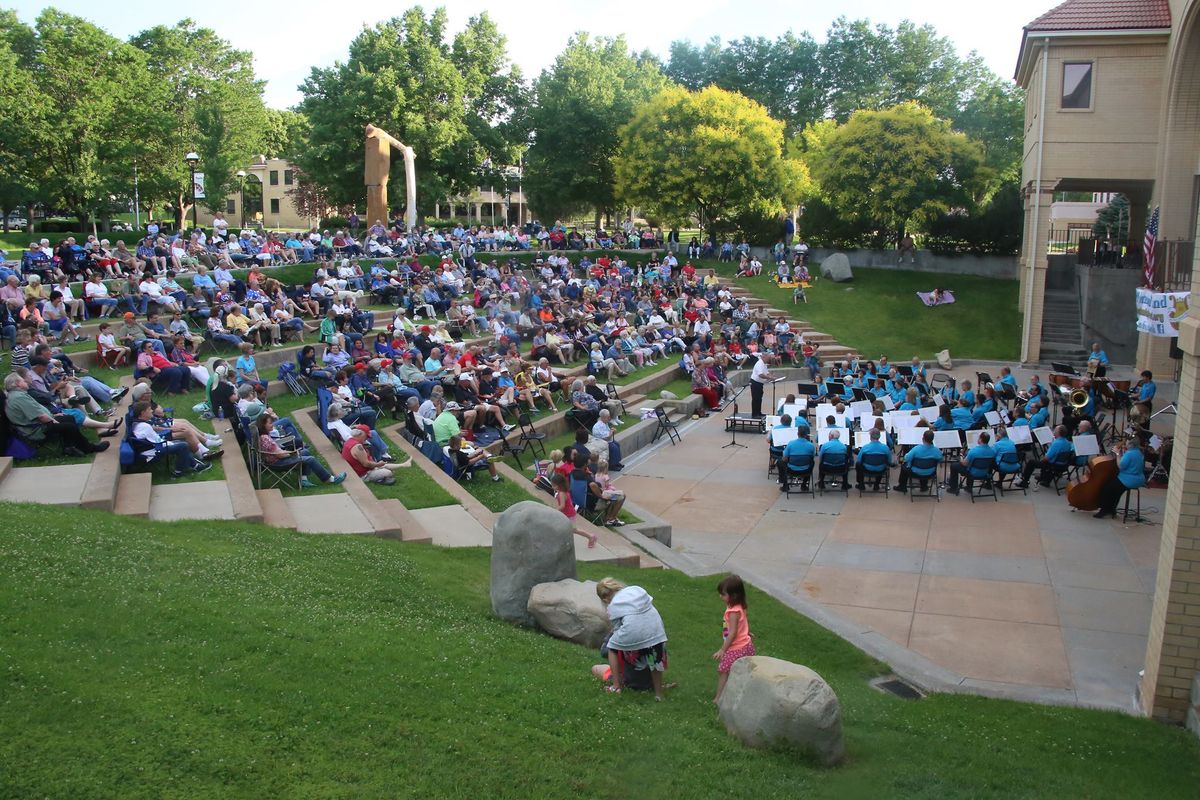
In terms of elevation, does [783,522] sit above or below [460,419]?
below

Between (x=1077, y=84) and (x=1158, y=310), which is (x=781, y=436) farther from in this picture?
(x=1077, y=84)

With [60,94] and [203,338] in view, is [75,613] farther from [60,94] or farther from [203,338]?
[60,94]

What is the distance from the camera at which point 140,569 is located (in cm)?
825

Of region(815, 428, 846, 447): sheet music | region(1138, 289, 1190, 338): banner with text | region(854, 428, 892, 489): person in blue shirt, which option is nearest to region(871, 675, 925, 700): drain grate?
region(854, 428, 892, 489): person in blue shirt

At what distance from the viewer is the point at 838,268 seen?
40.7 meters

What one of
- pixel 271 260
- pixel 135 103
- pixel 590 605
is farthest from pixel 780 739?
pixel 135 103

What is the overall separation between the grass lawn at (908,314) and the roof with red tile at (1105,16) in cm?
999

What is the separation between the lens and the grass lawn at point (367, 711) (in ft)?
19.1

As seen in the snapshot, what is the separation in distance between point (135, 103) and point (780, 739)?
167 ft

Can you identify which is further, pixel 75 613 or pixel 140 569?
pixel 140 569

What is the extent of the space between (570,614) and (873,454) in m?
9.73

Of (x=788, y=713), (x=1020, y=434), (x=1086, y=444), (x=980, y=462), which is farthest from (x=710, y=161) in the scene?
(x=788, y=713)

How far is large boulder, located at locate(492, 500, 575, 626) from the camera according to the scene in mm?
9055

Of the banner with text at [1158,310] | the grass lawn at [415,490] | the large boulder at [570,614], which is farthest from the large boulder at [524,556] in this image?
the banner with text at [1158,310]
